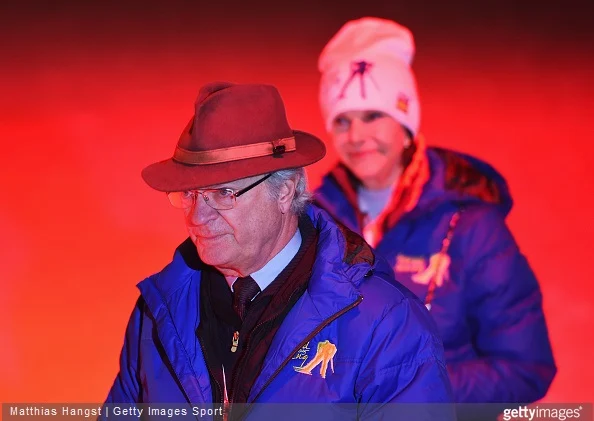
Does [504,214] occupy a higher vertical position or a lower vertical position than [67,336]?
higher

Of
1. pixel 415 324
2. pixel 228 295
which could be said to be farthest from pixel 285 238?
pixel 415 324

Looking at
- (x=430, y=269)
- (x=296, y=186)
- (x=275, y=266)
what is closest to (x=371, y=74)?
(x=430, y=269)

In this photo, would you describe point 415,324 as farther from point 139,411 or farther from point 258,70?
point 258,70

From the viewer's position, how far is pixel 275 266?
8.39 feet

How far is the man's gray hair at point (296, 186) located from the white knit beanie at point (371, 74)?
121cm

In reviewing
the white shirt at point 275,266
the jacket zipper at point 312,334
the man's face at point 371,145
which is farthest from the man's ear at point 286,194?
the man's face at point 371,145

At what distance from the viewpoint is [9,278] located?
18.2 ft

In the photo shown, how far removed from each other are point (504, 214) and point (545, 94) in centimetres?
208

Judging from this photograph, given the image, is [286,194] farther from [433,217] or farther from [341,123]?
[341,123]

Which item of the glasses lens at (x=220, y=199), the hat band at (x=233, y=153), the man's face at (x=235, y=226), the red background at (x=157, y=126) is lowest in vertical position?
the red background at (x=157, y=126)

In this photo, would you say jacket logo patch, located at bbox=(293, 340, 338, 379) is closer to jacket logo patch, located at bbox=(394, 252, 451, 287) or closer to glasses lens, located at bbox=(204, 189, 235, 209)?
glasses lens, located at bbox=(204, 189, 235, 209)

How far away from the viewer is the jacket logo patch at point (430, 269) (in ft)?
11.3

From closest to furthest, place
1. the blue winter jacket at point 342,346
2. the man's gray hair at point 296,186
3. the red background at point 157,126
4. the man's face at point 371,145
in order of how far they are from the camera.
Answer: the blue winter jacket at point 342,346 → the man's gray hair at point 296,186 → the man's face at point 371,145 → the red background at point 157,126

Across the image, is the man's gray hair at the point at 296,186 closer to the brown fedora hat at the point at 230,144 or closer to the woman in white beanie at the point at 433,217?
the brown fedora hat at the point at 230,144
